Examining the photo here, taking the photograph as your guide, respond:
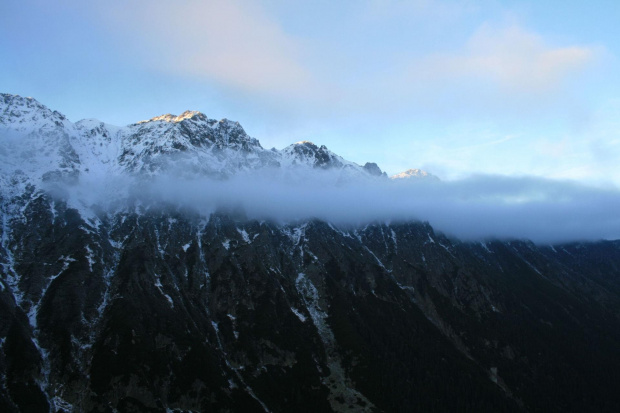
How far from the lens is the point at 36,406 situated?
197 meters

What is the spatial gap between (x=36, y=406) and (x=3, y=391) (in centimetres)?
1827

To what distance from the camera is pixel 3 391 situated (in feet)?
654
